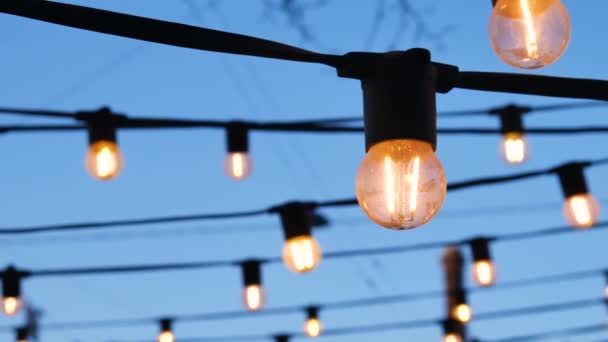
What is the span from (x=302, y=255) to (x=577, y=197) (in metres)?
2.83

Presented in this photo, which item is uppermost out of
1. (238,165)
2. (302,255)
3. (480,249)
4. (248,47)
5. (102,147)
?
(238,165)

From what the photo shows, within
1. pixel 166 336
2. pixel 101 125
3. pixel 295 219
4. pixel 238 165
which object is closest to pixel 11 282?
pixel 238 165

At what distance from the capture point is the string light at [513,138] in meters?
9.48

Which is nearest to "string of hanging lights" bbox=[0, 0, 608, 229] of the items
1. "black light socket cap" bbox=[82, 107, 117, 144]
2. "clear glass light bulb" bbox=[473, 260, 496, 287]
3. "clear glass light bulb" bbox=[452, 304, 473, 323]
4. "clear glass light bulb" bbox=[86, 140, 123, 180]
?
"black light socket cap" bbox=[82, 107, 117, 144]

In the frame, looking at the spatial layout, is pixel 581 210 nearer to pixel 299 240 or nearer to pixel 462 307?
pixel 299 240

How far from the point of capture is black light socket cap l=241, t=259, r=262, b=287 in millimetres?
11180

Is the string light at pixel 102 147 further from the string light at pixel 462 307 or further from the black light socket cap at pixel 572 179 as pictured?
the string light at pixel 462 307

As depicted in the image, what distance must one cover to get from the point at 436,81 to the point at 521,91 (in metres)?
0.30

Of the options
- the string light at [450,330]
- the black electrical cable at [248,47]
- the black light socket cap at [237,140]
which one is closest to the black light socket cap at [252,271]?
the black light socket cap at [237,140]

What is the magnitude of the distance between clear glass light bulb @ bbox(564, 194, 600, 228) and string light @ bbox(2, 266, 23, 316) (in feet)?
21.5

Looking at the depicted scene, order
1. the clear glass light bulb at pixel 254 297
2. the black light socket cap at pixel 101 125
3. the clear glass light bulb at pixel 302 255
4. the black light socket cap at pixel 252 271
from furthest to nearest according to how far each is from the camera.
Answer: the black light socket cap at pixel 252 271
the clear glass light bulb at pixel 254 297
the black light socket cap at pixel 101 125
the clear glass light bulb at pixel 302 255

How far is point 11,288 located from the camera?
37.9ft

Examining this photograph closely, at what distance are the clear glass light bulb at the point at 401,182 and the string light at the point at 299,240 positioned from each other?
15.4 feet

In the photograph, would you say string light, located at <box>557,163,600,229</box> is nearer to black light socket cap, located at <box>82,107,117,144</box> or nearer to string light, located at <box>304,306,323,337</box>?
black light socket cap, located at <box>82,107,117,144</box>
